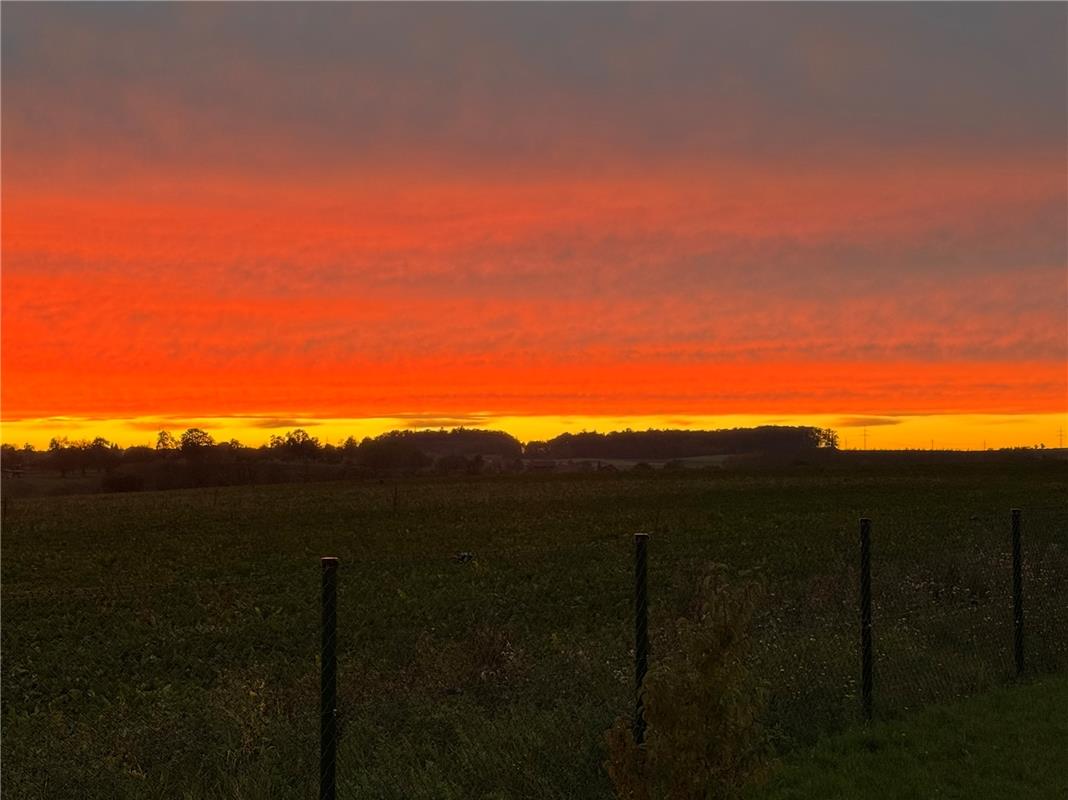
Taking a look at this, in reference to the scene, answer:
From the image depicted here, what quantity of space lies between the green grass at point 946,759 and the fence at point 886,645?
412 mm

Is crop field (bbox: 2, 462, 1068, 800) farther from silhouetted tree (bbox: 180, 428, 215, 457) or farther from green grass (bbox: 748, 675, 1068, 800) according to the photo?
silhouetted tree (bbox: 180, 428, 215, 457)

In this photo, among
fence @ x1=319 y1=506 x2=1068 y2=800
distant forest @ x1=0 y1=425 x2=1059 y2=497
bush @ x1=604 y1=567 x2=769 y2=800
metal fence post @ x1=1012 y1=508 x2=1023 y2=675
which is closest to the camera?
bush @ x1=604 y1=567 x2=769 y2=800

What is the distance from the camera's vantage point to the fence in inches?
249

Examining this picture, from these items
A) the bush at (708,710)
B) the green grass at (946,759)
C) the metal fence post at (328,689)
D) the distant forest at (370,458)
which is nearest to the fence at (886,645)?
the metal fence post at (328,689)

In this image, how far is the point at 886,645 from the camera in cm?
1033

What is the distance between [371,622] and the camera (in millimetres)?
17250

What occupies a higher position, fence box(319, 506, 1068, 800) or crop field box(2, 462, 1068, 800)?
fence box(319, 506, 1068, 800)

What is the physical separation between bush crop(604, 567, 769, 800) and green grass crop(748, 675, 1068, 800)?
193 centimetres

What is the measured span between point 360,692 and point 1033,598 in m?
9.00

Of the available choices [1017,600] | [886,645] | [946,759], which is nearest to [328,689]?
[946,759]

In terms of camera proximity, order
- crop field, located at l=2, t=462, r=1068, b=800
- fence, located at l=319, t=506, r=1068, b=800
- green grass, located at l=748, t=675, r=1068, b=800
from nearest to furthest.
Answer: fence, located at l=319, t=506, r=1068, b=800, green grass, located at l=748, t=675, r=1068, b=800, crop field, located at l=2, t=462, r=1068, b=800

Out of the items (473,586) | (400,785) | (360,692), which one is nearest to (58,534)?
(473,586)

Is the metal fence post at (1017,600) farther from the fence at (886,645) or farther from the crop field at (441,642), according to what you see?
the crop field at (441,642)

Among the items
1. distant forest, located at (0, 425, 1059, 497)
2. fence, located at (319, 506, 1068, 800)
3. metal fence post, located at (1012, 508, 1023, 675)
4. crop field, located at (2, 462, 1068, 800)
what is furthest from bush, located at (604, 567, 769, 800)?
distant forest, located at (0, 425, 1059, 497)
